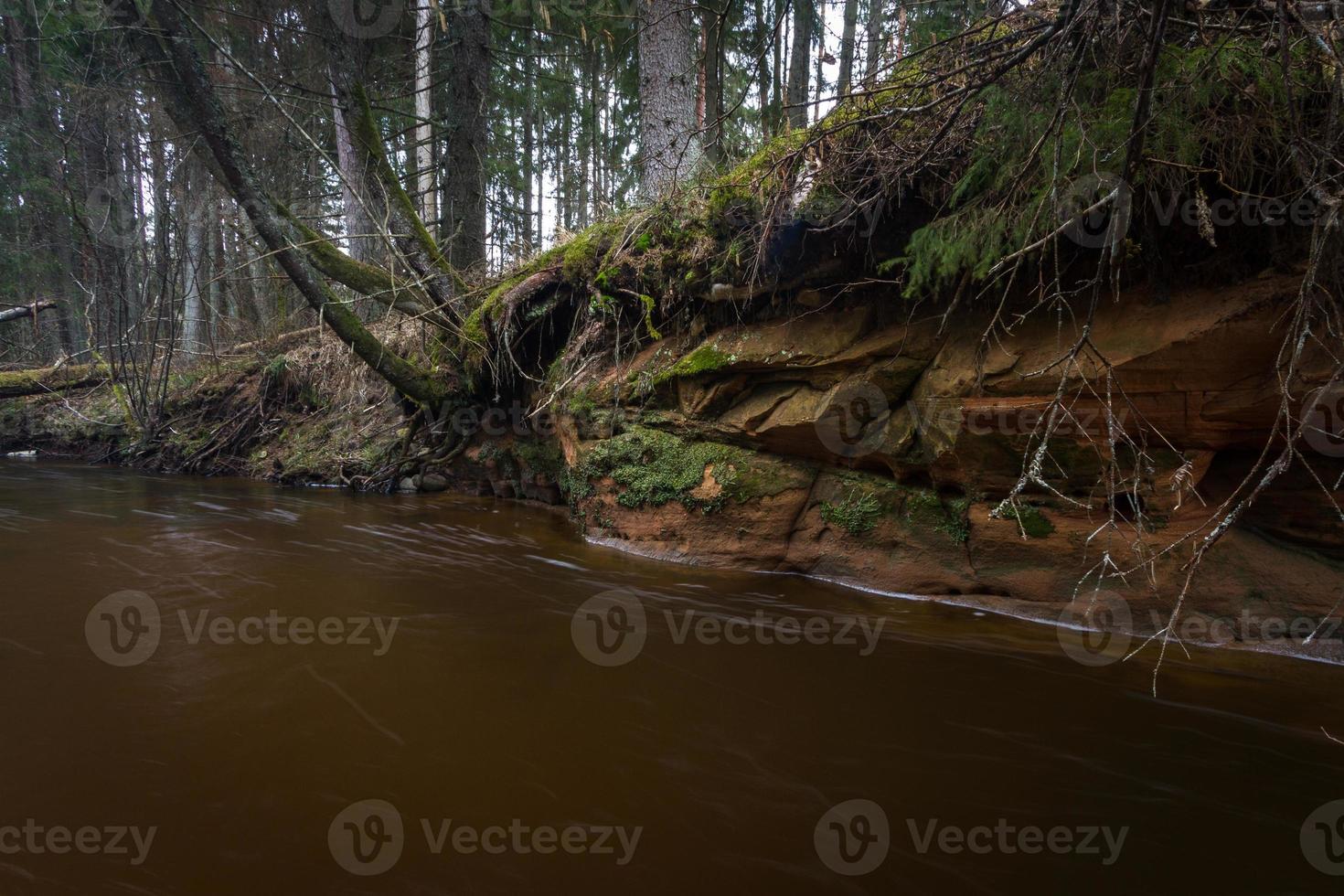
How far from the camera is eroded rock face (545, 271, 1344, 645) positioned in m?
2.86

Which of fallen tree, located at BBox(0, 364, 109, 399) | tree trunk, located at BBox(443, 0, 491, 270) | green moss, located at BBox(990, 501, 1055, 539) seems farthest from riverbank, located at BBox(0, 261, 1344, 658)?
fallen tree, located at BBox(0, 364, 109, 399)

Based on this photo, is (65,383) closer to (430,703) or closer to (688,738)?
(430,703)

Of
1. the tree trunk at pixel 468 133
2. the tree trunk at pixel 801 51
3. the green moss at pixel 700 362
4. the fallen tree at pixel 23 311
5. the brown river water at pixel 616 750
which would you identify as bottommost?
the brown river water at pixel 616 750

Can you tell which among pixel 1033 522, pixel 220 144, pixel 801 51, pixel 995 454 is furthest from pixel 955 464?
pixel 801 51

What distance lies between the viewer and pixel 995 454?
345 centimetres

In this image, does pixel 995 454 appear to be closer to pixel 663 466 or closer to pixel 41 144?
pixel 663 466

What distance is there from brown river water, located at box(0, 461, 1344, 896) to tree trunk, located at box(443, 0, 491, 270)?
16.7ft

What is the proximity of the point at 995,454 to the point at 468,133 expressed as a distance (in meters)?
7.03

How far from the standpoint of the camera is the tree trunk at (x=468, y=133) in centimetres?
721

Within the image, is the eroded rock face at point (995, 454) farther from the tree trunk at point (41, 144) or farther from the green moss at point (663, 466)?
the tree trunk at point (41, 144)

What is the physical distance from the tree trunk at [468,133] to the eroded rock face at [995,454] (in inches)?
143

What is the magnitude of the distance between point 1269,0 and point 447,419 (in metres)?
7.21

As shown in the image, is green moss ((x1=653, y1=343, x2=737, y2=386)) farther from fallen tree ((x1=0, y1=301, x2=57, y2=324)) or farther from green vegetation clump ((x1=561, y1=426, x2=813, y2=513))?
fallen tree ((x1=0, y1=301, x2=57, y2=324))

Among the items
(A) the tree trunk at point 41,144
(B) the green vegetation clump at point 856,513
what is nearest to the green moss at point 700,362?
(B) the green vegetation clump at point 856,513
